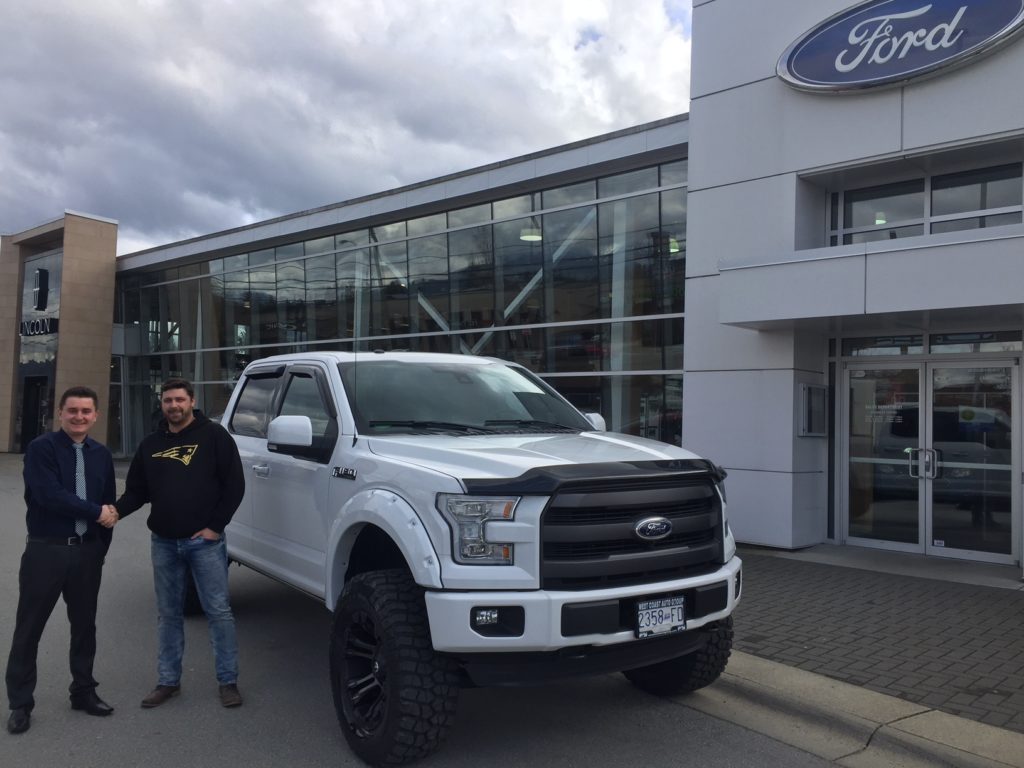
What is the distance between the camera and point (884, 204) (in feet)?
31.1

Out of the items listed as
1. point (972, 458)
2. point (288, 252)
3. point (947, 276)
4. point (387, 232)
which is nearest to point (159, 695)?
point (947, 276)

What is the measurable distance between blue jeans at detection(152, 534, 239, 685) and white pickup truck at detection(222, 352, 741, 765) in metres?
0.50

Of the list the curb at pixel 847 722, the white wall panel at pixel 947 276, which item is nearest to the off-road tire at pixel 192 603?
the curb at pixel 847 722

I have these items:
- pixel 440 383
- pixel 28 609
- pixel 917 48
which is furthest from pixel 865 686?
pixel 917 48

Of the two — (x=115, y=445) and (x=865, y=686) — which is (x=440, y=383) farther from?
(x=115, y=445)

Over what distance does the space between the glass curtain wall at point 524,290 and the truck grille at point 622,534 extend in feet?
29.5

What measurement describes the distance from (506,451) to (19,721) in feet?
9.76

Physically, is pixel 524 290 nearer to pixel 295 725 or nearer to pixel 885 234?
pixel 885 234

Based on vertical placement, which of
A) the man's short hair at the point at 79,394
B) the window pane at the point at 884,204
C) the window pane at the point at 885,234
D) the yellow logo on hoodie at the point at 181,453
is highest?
the window pane at the point at 884,204

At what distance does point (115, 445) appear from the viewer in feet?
95.1

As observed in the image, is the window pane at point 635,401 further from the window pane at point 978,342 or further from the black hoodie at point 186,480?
the black hoodie at point 186,480

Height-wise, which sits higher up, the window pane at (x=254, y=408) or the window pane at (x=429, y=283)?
the window pane at (x=429, y=283)

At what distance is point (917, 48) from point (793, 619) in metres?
5.99

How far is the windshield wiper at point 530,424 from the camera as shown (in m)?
5.00
